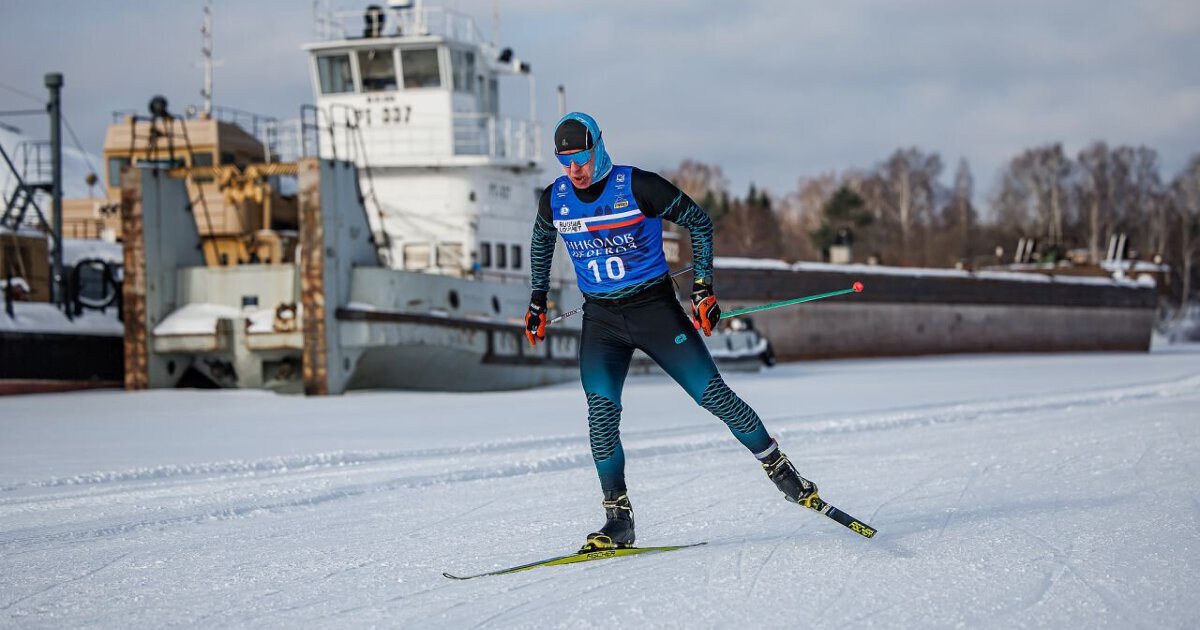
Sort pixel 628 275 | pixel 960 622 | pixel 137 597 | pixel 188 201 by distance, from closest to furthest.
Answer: pixel 960 622
pixel 137 597
pixel 628 275
pixel 188 201

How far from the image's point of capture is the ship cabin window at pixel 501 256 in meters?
18.5

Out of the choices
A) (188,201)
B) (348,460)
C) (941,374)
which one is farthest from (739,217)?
(348,460)

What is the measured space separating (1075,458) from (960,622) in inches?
181

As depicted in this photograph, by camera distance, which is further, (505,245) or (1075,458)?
(505,245)

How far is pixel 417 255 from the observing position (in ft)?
58.3

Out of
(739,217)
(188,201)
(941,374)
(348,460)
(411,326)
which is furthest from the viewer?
(739,217)

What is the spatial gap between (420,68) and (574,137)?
14.0 m

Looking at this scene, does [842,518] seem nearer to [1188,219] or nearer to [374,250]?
[374,250]

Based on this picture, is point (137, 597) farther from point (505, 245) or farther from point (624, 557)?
point (505, 245)

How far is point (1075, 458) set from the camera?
25.9 ft

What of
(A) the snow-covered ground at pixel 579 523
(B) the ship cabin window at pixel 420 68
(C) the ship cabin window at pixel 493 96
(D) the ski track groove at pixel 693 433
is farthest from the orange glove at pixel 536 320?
(C) the ship cabin window at pixel 493 96

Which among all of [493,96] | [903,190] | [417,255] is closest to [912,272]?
[493,96]

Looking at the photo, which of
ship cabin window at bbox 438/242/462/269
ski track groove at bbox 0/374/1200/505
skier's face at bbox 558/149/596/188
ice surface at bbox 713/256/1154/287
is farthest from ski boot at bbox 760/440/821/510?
ice surface at bbox 713/256/1154/287

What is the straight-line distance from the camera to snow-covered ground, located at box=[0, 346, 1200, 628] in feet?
13.1
